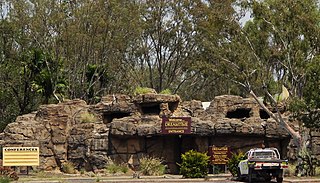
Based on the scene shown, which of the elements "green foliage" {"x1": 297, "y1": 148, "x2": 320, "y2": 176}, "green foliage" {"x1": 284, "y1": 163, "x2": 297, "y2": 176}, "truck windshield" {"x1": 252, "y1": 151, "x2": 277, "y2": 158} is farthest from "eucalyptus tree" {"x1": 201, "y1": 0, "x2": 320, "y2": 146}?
"truck windshield" {"x1": 252, "y1": 151, "x2": 277, "y2": 158}

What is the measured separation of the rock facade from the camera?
39.9 meters

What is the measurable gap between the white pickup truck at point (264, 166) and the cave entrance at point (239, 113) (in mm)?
12395

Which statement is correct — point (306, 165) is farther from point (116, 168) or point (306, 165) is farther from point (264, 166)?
point (116, 168)

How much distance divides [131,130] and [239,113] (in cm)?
836

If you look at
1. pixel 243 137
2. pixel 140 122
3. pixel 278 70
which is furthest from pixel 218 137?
pixel 278 70

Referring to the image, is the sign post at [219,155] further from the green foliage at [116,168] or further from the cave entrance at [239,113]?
the green foliage at [116,168]

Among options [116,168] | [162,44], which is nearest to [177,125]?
[116,168]

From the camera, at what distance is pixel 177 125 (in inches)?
1556

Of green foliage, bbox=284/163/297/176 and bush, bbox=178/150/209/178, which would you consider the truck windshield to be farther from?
green foliage, bbox=284/163/297/176

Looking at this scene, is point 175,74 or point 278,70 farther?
point 175,74

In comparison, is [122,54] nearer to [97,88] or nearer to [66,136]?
[97,88]

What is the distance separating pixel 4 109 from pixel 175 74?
17.0 metres

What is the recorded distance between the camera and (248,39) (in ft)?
126

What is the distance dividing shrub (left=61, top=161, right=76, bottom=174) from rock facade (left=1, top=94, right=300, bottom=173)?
0.38 metres
